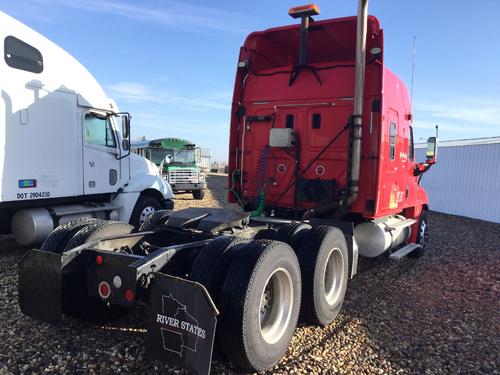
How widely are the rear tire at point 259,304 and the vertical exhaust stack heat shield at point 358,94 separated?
7.11 ft

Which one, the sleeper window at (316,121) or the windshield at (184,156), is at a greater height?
the sleeper window at (316,121)

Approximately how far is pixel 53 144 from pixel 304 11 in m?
4.64

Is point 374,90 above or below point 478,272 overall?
above

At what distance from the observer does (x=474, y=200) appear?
15.5 meters

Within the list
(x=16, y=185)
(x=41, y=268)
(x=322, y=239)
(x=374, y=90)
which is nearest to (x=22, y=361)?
(x=41, y=268)

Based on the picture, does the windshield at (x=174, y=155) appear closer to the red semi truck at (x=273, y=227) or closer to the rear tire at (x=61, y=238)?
the red semi truck at (x=273, y=227)

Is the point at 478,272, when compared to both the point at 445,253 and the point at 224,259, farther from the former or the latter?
the point at 224,259

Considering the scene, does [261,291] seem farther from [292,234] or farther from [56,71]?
[56,71]

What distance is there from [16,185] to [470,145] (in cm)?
1621

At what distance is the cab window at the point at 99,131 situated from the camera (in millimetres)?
7430

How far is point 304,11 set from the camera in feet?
18.1

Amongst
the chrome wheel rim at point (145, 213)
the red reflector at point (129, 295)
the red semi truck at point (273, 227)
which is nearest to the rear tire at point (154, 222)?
the red semi truck at point (273, 227)

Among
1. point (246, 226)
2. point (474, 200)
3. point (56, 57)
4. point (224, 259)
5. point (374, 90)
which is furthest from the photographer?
point (474, 200)

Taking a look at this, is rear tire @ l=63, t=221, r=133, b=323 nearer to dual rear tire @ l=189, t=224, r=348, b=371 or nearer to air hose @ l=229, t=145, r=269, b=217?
dual rear tire @ l=189, t=224, r=348, b=371
